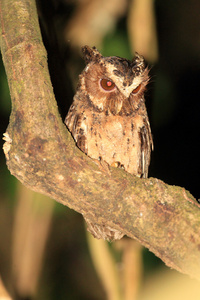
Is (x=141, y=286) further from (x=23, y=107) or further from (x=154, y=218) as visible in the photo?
(x=23, y=107)

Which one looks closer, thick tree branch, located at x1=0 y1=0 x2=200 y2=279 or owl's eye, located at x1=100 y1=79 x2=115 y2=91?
thick tree branch, located at x1=0 y1=0 x2=200 y2=279

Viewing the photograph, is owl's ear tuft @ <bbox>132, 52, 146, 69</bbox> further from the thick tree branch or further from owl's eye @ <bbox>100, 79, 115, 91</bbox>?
the thick tree branch

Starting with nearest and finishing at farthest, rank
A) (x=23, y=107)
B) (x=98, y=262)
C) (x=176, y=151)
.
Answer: (x=23, y=107) < (x=98, y=262) < (x=176, y=151)

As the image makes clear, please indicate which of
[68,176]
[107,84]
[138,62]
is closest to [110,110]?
[107,84]

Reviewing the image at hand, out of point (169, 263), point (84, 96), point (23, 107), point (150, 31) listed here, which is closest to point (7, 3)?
point (23, 107)

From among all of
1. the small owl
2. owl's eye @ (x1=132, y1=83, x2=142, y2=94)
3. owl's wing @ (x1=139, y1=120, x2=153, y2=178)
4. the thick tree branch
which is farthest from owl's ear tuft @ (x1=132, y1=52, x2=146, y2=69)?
the thick tree branch

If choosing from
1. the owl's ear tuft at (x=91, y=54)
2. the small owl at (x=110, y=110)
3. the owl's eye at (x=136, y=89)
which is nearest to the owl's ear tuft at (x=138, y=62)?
the small owl at (x=110, y=110)
